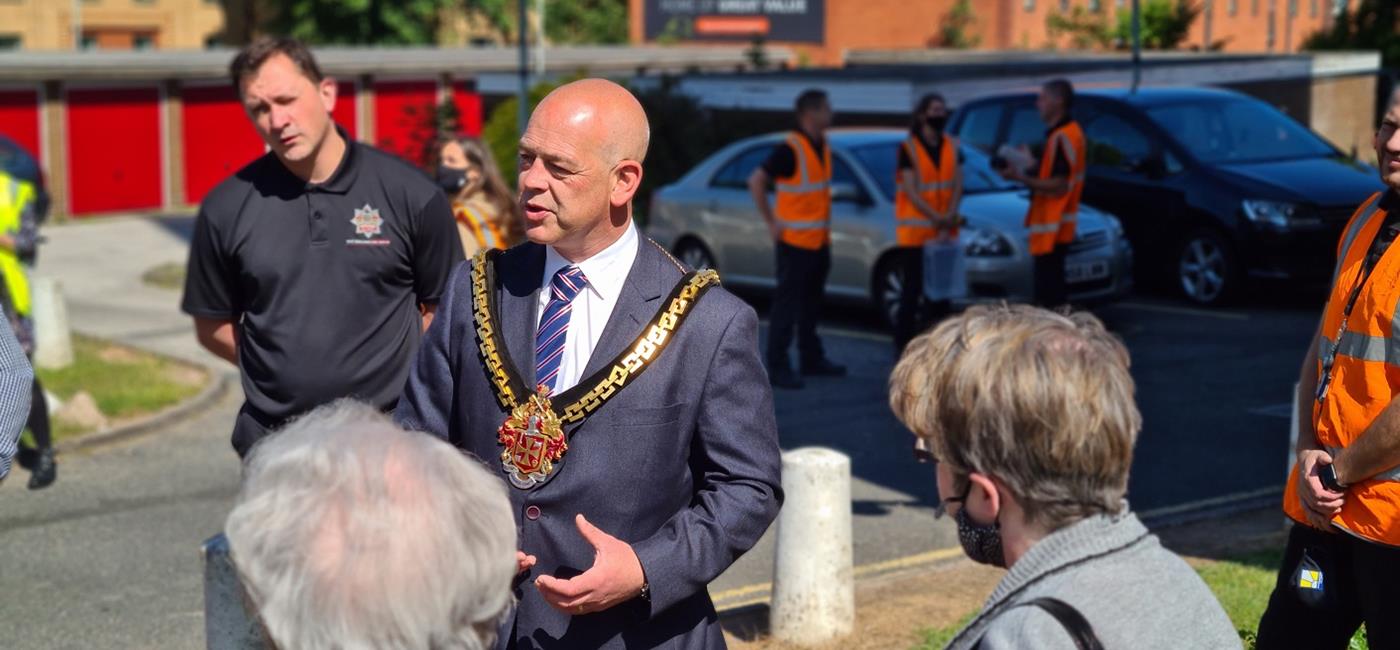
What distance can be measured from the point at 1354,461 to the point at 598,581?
1696 mm

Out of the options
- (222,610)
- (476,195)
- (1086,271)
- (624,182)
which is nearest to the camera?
(624,182)

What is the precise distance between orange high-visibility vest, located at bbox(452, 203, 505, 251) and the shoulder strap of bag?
17.5 ft

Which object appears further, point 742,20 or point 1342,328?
point 742,20

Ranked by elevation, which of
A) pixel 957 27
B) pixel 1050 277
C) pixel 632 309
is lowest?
pixel 1050 277

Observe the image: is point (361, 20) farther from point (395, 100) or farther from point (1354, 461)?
point (1354, 461)

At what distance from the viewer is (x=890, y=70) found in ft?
71.2

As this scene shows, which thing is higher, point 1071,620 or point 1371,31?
point 1371,31

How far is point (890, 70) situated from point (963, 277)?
10.5m

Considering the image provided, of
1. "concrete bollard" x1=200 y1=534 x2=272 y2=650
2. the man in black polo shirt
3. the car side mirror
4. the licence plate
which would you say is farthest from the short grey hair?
the car side mirror

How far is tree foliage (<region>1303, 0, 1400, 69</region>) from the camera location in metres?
29.9

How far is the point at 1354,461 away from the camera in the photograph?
3.62 metres

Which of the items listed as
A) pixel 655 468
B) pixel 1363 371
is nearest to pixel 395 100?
pixel 1363 371

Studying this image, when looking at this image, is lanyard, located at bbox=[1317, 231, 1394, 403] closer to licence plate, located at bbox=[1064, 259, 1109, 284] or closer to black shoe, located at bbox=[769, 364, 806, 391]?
black shoe, located at bbox=[769, 364, 806, 391]

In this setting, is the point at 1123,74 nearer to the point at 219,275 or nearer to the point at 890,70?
the point at 890,70
